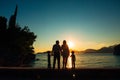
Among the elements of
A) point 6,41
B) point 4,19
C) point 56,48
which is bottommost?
point 56,48

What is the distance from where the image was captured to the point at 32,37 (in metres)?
70.9

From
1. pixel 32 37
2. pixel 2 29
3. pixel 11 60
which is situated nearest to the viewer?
pixel 11 60
